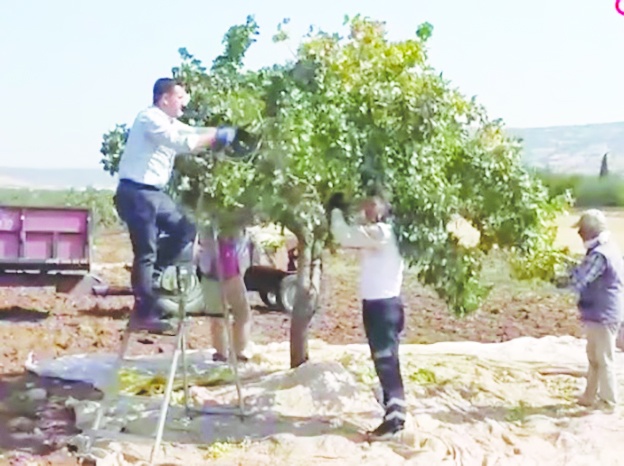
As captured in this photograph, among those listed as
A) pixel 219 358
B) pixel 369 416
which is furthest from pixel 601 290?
pixel 219 358

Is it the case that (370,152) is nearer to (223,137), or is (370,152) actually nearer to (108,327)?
(223,137)

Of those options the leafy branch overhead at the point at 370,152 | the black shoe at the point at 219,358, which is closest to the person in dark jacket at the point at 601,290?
the leafy branch overhead at the point at 370,152

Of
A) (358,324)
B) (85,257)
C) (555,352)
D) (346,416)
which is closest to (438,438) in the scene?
(346,416)

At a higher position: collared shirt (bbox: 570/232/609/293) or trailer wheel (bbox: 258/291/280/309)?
collared shirt (bbox: 570/232/609/293)

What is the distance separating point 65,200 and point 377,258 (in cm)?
613

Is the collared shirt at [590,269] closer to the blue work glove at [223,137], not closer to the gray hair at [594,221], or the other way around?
the gray hair at [594,221]

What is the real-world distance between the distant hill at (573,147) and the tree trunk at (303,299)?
1.36 meters

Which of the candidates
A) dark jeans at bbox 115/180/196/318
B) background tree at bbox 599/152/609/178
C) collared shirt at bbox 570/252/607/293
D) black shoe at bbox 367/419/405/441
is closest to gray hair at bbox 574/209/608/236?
collared shirt at bbox 570/252/607/293

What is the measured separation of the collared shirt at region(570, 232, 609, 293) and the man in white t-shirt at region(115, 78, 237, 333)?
196 cm

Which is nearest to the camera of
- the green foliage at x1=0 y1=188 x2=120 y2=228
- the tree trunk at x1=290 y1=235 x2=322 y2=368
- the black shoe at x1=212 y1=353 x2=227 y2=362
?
the tree trunk at x1=290 y1=235 x2=322 y2=368

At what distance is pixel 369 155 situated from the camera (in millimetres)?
5707

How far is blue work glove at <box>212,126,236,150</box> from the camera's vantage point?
5344 millimetres

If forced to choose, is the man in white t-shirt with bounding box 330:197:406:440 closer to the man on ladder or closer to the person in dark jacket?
the man on ladder

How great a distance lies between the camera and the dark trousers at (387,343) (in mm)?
5559
